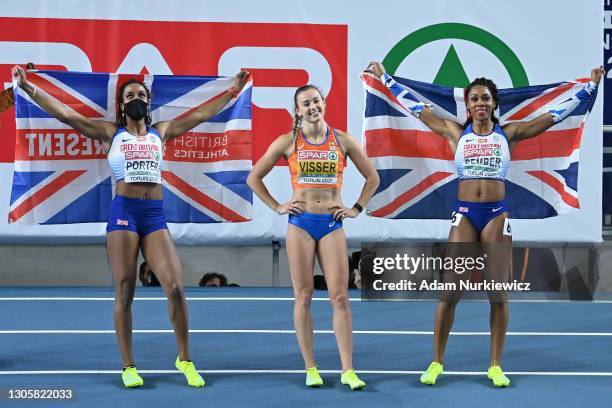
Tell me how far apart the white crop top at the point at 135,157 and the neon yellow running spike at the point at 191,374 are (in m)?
1.22

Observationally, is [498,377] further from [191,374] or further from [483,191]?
[191,374]

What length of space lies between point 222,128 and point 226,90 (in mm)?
314

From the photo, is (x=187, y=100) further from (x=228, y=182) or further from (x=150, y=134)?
(x=150, y=134)

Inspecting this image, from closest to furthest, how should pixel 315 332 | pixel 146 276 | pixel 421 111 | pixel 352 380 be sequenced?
pixel 352 380 → pixel 421 111 → pixel 315 332 → pixel 146 276

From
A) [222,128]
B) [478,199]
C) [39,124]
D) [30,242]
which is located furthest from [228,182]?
[30,242]

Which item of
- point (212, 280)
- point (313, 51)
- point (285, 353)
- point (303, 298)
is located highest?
point (313, 51)

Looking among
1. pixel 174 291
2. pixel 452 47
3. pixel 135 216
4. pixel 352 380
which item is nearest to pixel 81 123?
pixel 135 216

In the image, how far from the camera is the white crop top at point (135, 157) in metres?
6.23

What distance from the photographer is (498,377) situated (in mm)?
6328

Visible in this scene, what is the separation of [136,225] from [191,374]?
1040 millimetres

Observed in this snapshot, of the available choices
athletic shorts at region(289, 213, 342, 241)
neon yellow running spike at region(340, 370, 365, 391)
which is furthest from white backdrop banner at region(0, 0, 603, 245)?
neon yellow running spike at region(340, 370, 365, 391)

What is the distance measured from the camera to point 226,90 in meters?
7.57

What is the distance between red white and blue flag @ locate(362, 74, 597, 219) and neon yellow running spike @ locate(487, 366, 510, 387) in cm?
178

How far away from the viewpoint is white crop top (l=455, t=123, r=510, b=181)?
6324 millimetres
